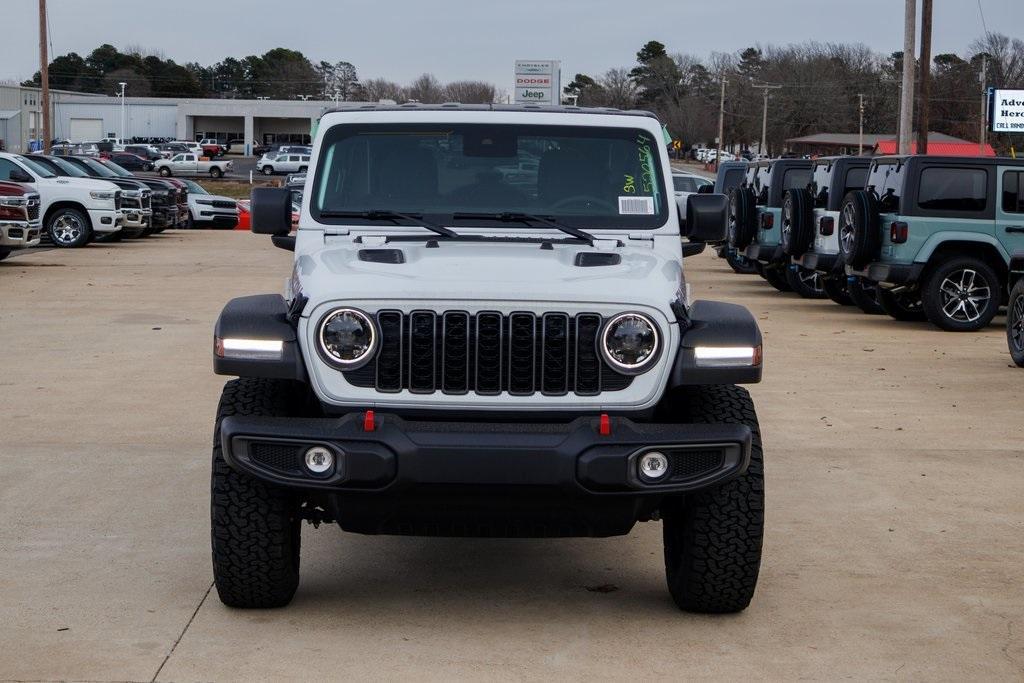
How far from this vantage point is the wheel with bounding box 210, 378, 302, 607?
5395 millimetres

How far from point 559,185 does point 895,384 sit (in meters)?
6.55

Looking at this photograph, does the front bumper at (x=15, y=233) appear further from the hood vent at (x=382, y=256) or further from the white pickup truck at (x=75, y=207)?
the hood vent at (x=382, y=256)

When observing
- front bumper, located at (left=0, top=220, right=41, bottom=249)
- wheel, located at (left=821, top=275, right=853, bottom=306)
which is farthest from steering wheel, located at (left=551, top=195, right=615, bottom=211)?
front bumper, located at (left=0, top=220, right=41, bottom=249)

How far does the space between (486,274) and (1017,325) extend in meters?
9.09

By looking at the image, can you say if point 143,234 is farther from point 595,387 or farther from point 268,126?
point 268,126

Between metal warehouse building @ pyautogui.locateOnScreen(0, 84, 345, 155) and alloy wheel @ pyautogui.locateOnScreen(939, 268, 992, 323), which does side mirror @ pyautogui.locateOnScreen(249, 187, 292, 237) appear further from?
metal warehouse building @ pyautogui.locateOnScreen(0, 84, 345, 155)

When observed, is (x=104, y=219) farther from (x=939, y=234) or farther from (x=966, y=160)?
(x=966, y=160)

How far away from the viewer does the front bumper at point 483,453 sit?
501 cm

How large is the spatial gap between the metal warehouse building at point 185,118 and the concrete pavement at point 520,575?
11533 centimetres

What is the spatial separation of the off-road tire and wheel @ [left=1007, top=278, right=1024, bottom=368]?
8564 millimetres

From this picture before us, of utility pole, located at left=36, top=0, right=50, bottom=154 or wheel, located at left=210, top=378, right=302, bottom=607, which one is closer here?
wheel, located at left=210, top=378, right=302, bottom=607

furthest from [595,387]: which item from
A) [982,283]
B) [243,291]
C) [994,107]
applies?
[994,107]

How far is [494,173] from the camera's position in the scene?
6.57 metres

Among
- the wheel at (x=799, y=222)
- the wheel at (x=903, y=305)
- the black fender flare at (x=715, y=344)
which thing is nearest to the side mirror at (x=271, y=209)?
the black fender flare at (x=715, y=344)
